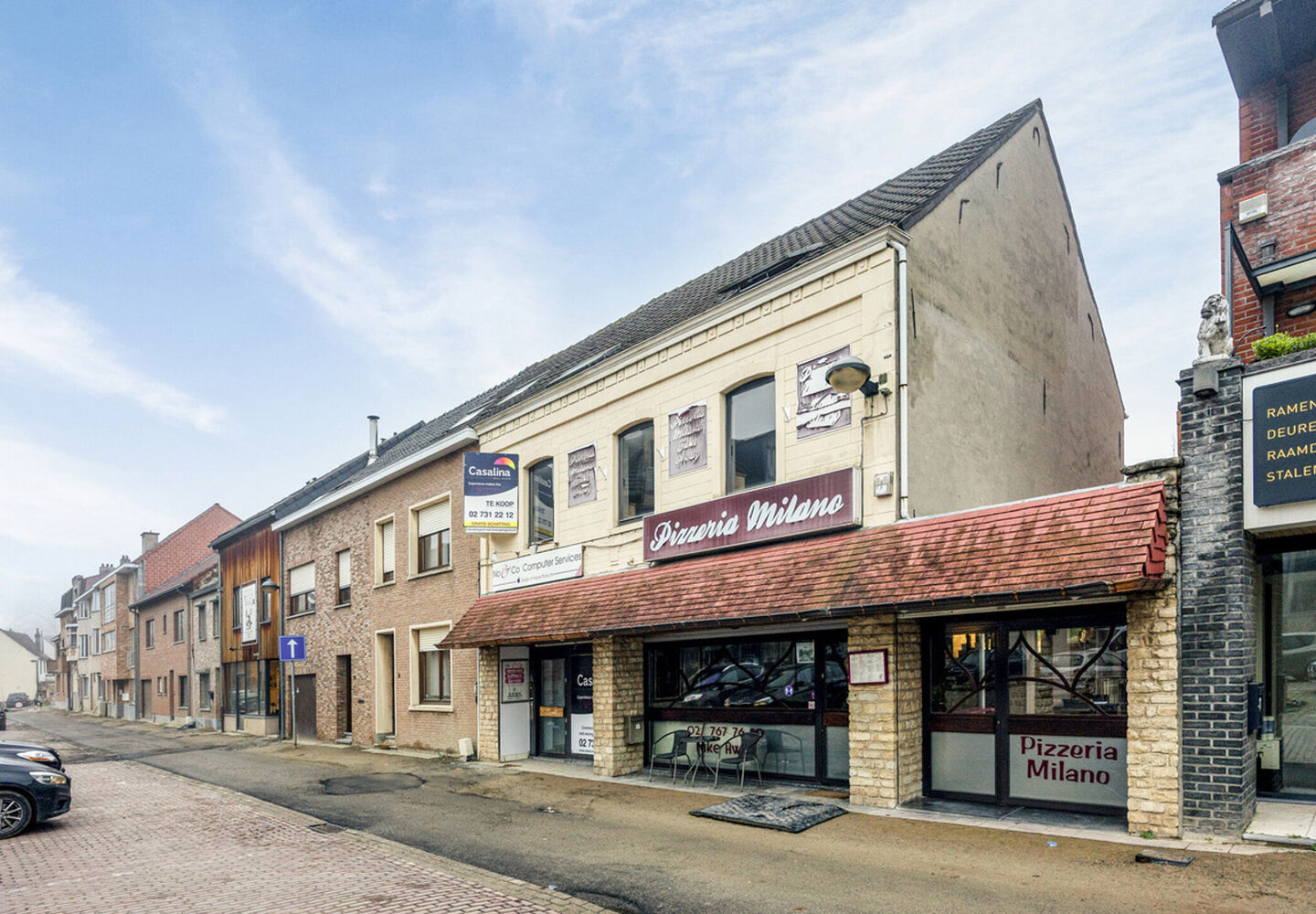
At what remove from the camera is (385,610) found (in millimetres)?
21453

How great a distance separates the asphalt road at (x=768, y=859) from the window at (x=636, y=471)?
426 centimetres

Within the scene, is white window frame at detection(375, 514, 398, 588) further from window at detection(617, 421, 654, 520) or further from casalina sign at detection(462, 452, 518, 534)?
window at detection(617, 421, 654, 520)

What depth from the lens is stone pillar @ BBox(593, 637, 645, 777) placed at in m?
14.2

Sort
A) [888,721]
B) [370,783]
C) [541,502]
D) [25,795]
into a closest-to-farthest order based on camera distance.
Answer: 1. [888,721]
2. [25,795]
3. [370,783]
4. [541,502]

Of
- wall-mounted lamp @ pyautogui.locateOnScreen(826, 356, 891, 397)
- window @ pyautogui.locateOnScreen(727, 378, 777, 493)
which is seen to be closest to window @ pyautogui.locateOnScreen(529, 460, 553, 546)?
window @ pyautogui.locateOnScreen(727, 378, 777, 493)

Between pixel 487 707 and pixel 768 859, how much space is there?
31.7ft

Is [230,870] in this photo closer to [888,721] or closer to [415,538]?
[888,721]

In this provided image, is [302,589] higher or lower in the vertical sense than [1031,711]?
lower

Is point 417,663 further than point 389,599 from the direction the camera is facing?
No

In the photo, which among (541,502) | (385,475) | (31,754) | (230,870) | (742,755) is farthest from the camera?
(385,475)

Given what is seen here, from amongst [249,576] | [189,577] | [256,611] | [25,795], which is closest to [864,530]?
[25,795]

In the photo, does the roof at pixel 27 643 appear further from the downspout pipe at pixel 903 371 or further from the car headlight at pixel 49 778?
the downspout pipe at pixel 903 371

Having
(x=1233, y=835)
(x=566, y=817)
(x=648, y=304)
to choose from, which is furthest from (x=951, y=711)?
(x=648, y=304)

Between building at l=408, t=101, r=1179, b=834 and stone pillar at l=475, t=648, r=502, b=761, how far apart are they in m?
0.09
